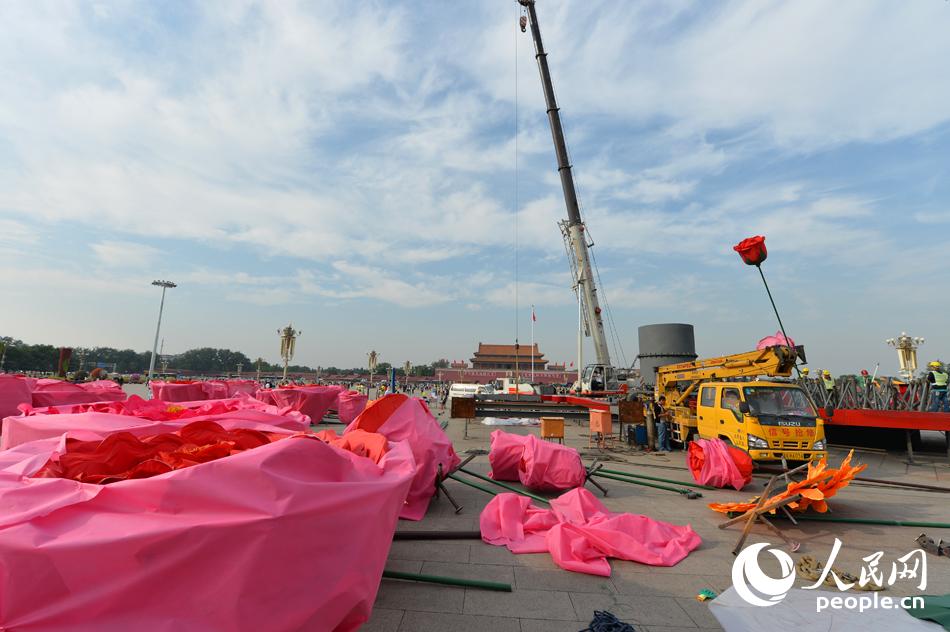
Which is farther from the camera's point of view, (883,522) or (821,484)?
(883,522)

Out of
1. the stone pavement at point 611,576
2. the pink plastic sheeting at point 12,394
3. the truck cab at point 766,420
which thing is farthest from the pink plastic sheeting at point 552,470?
the pink plastic sheeting at point 12,394

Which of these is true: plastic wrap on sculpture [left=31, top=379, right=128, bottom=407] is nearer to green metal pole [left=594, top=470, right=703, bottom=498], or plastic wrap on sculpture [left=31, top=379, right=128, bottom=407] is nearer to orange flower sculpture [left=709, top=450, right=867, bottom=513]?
green metal pole [left=594, top=470, right=703, bottom=498]

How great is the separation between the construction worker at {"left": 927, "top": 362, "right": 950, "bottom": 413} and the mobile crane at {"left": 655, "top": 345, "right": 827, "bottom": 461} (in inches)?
197

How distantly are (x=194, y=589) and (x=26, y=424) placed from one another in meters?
6.07

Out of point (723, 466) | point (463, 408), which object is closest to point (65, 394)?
point (463, 408)

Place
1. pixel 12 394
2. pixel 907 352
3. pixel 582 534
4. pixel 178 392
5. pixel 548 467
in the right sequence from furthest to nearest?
1. pixel 907 352
2. pixel 178 392
3. pixel 12 394
4. pixel 548 467
5. pixel 582 534

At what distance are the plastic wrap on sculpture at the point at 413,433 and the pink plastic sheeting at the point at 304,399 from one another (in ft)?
42.6

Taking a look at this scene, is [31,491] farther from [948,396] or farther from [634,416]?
[948,396]

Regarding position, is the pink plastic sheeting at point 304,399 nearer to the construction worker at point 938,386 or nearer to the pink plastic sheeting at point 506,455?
the pink plastic sheeting at point 506,455

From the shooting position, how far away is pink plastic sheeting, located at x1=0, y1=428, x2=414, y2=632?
1.98 meters

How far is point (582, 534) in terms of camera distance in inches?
194

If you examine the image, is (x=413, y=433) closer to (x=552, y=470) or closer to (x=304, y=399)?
(x=552, y=470)

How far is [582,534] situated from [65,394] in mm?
15241

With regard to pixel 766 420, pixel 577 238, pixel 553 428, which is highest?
pixel 577 238
